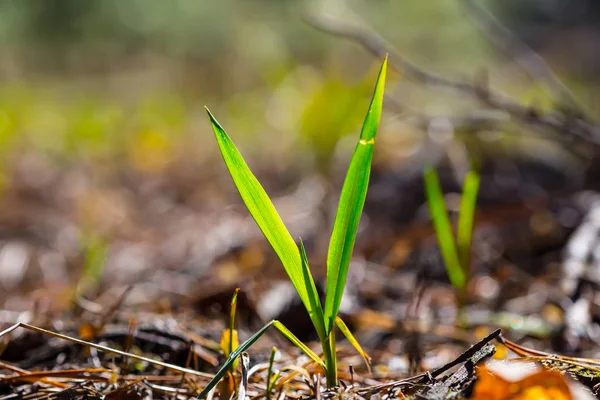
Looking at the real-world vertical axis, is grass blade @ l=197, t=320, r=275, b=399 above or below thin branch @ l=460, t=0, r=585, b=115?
below

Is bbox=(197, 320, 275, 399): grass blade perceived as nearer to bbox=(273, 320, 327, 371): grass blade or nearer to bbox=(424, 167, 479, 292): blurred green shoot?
bbox=(273, 320, 327, 371): grass blade

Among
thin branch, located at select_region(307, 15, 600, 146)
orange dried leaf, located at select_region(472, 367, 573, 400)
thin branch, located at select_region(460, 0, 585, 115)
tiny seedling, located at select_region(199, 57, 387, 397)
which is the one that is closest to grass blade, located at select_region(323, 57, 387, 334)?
tiny seedling, located at select_region(199, 57, 387, 397)

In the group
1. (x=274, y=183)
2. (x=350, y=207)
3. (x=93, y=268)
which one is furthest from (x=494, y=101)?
(x=274, y=183)

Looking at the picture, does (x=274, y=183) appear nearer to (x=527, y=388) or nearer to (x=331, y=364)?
(x=331, y=364)

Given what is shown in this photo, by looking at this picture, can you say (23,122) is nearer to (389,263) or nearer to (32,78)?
(389,263)

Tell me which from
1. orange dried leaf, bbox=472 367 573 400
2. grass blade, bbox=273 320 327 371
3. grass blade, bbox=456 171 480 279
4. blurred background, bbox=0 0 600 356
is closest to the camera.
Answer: orange dried leaf, bbox=472 367 573 400

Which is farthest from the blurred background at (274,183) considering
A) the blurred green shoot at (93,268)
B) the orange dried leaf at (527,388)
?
the orange dried leaf at (527,388)

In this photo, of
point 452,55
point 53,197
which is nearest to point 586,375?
point 53,197
